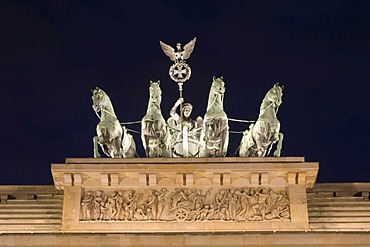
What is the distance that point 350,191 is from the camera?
31484mm

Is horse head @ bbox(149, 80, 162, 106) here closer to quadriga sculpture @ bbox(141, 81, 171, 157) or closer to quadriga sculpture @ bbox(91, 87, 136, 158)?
quadriga sculpture @ bbox(141, 81, 171, 157)

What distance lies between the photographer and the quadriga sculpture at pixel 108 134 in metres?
31.1

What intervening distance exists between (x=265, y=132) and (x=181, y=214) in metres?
3.40

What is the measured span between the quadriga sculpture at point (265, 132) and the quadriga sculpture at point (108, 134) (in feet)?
10.9

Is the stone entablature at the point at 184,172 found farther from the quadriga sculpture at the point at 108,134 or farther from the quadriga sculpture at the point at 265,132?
the quadriga sculpture at the point at 108,134

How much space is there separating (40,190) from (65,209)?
85.0 inches

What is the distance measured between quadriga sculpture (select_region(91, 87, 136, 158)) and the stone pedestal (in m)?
0.99

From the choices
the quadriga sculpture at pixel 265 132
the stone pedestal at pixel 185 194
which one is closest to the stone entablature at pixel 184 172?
the stone pedestal at pixel 185 194

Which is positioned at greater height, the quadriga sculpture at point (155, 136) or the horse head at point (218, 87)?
the horse head at point (218, 87)

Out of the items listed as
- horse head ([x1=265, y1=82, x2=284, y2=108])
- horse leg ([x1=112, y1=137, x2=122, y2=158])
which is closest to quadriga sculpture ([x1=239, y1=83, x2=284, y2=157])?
horse head ([x1=265, y1=82, x2=284, y2=108])

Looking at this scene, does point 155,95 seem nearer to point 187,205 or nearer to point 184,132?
point 184,132

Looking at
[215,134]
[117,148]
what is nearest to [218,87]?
[215,134]

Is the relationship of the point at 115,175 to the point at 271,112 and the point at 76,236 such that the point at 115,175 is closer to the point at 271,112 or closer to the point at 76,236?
the point at 76,236

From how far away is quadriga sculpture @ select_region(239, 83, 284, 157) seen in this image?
102 feet
